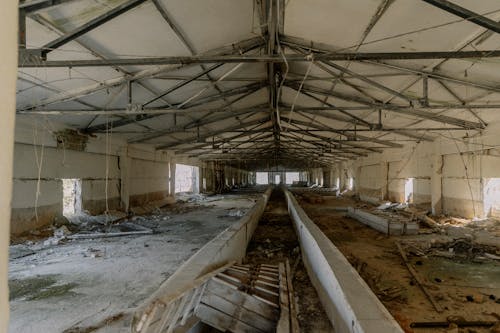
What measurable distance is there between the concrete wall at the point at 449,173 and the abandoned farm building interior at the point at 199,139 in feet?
0.26

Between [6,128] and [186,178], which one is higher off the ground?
[6,128]

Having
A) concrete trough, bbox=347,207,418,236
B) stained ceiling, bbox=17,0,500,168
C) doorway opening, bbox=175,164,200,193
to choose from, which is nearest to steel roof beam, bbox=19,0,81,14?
stained ceiling, bbox=17,0,500,168

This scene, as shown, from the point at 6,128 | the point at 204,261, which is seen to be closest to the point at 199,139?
the point at 204,261

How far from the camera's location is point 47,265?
6027 mm

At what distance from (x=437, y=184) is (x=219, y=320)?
1151 centimetres

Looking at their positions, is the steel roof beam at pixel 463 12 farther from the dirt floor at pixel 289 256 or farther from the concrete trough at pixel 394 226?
the concrete trough at pixel 394 226

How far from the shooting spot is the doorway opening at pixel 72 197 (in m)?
10.8

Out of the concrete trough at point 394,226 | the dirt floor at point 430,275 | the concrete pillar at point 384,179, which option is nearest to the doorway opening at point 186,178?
the concrete pillar at point 384,179

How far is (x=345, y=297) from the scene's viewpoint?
11.2ft

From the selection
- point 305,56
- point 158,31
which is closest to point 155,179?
point 158,31

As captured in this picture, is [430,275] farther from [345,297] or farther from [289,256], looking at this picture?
[345,297]

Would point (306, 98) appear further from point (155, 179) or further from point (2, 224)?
point (2, 224)

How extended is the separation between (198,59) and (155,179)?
1208 centimetres

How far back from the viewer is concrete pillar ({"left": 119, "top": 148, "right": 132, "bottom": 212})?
42.5 feet
